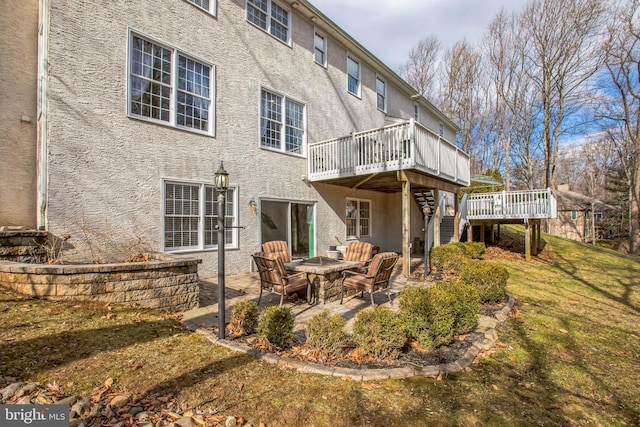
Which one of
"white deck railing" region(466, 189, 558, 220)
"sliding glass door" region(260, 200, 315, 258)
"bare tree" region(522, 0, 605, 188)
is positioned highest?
"bare tree" region(522, 0, 605, 188)

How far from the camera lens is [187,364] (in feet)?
11.1

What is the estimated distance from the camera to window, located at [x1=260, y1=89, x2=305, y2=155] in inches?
387

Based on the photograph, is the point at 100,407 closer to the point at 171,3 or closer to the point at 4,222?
the point at 4,222

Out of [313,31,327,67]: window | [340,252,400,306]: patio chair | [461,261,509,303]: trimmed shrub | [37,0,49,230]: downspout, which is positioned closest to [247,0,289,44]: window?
[313,31,327,67]: window

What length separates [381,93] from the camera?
51.4ft

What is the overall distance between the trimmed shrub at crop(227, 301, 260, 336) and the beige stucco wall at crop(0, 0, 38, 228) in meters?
5.42

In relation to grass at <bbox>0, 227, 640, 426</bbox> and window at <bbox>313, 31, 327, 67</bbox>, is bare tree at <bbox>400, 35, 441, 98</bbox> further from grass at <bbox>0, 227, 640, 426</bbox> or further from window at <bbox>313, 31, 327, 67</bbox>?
grass at <bbox>0, 227, 640, 426</bbox>

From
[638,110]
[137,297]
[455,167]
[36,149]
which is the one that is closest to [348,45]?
[455,167]

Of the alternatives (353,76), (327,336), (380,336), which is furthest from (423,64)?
(327,336)

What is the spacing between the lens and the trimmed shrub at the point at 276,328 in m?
3.83

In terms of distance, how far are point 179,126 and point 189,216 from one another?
2.24 metres

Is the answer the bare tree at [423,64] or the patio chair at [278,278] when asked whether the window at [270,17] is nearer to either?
the patio chair at [278,278]

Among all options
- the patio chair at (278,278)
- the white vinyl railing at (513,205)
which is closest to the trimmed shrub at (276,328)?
the patio chair at (278,278)

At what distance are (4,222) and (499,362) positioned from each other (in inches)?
354
